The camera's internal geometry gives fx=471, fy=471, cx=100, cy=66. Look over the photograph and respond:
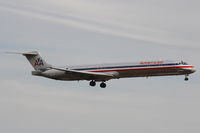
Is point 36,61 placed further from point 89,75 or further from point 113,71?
point 113,71

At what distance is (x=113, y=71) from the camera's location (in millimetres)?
67562

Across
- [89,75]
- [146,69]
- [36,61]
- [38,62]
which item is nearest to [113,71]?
[89,75]

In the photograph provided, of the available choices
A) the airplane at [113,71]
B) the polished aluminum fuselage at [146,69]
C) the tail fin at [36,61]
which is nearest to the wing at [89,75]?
the airplane at [113,71]

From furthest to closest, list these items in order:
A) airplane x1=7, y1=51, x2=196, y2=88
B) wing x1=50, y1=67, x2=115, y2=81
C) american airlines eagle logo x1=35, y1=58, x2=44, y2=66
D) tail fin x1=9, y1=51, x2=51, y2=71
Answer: american airlines eagle logo x1=35, y1=58, x2=44, y2=66 → tail fin x1=9, y1=51, x2=51, y2=71 → wing x1=50, y1=67, x2=115, y2=81 → airplane x1=7, y1=51, x2=196, y2=88

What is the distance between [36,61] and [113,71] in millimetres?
15072

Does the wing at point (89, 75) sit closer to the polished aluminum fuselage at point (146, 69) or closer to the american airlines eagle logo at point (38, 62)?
the polished aluminum fuselage at point (146, 69)

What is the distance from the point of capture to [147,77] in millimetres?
67250

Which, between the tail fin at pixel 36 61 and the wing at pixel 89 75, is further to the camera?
the tail fin at pixel 36 61

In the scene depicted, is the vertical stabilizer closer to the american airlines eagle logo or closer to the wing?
the american airlines eagle logo

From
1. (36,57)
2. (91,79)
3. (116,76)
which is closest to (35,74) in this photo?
(36,57)

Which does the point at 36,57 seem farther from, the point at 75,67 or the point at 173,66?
the point at 173,66

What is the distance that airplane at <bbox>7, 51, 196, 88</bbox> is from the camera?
214 feet

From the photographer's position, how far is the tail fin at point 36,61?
75562 millimetres

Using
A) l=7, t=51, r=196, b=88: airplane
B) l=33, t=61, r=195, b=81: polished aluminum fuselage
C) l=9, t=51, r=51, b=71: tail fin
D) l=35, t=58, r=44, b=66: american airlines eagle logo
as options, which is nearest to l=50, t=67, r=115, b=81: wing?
l=7, t=51, r=196, b=88: airplane
